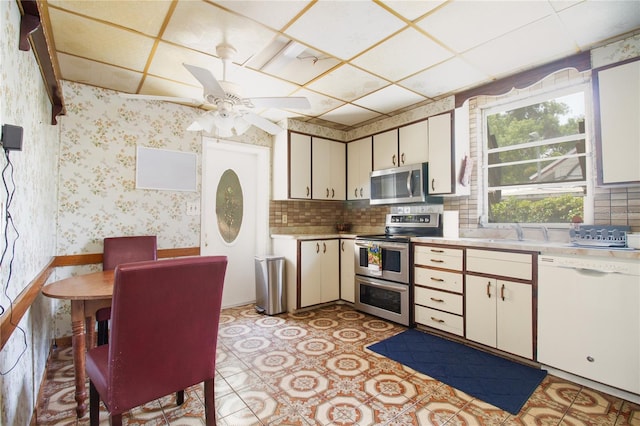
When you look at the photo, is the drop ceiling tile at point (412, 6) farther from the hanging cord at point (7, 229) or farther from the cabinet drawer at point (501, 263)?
the hanging cord at point (7, 229)

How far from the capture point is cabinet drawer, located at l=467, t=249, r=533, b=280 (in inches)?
96.4

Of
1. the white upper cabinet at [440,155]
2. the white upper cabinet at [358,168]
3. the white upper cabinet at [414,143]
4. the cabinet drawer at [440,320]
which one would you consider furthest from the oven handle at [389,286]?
the white upper cabinet at [414,143]

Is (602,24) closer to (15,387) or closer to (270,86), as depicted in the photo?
(270,86)

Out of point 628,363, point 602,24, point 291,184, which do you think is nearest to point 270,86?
point 291,184

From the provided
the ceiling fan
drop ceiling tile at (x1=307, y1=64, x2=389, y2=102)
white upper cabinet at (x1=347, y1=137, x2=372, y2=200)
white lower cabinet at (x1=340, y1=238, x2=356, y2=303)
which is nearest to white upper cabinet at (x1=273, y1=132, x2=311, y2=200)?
white upper cabinet at (x1=347, y1=137, x2=372, y2=200)

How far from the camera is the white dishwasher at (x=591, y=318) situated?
1969 mm

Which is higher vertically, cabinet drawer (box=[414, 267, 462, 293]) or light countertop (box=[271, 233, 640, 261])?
light countertop (box=[271, 233, 640, 261])

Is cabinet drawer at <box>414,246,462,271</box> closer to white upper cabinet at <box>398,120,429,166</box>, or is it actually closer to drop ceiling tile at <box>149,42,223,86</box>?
white upper cabinet at <box>398,120,429,166</box>

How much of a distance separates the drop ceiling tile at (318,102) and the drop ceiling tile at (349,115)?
0.37ft

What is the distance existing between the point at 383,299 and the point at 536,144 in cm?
221

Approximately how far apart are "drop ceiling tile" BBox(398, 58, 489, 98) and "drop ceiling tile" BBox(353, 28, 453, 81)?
0.12 m

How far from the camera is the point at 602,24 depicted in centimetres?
217

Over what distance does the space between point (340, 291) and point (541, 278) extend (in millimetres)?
2394

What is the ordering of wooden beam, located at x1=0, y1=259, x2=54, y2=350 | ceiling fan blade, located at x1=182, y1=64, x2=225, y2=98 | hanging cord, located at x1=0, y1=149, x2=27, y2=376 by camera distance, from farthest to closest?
1. ceiling fan blade, located at x1=182, y1=64, x2=225, y2=98
2. hanging cord, located at x1=0, y1=149, x2=27, y2=376
3. wooden beam, located at x1=0, y1=259, x2=54, y2=350
